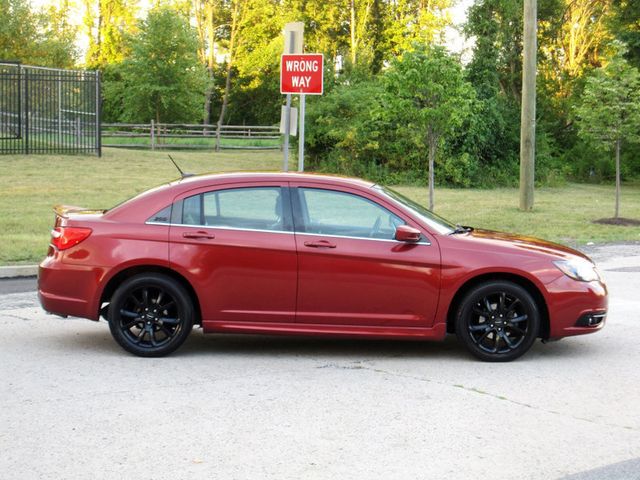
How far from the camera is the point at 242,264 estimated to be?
25.5 ft

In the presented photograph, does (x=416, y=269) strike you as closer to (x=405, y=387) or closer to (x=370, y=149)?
(x=405, y=387)

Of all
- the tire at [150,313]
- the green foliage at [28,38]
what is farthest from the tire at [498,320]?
the green foliage at [28,38]

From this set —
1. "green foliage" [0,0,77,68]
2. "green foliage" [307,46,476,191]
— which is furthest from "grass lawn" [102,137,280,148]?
"green foliage" [307,46,476,191]

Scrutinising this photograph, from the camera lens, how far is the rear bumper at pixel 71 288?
7.82 meters

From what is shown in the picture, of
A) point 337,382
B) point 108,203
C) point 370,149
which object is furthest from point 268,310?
point 370,149

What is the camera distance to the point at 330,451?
17.8 feet

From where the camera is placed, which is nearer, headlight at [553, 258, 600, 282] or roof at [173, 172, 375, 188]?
headlight at [553, 258, 600, 282]

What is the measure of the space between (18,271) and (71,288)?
476 cm

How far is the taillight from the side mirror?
94.2 inches

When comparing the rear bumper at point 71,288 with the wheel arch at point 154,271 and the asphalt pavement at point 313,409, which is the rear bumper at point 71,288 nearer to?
the wheel arch at point 154,271

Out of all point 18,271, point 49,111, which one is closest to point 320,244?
point 18,271

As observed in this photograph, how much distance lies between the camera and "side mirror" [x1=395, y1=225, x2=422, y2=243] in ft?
25.2

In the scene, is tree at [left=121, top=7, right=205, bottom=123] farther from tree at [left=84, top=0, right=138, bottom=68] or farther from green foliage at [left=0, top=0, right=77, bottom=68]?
tree at [left=84, top=0, right=138, bottom=68]

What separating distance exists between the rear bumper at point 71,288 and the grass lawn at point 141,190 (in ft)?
17.2
